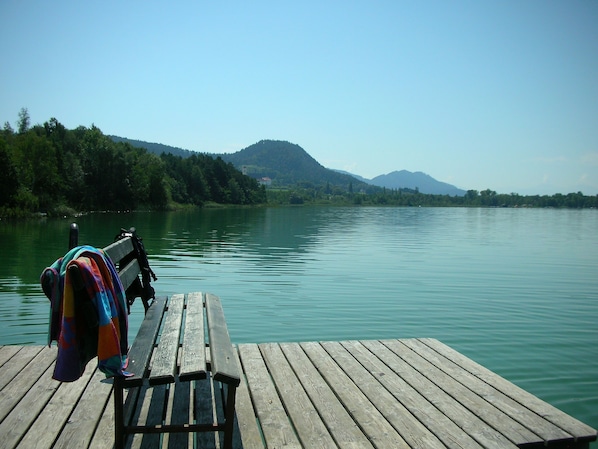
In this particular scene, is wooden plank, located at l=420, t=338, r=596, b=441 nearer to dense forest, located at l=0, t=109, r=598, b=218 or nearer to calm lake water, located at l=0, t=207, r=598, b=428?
calm lake water, located at l=0, t=207, r=598, b=428

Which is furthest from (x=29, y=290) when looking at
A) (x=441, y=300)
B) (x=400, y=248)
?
(x=400, y=248)

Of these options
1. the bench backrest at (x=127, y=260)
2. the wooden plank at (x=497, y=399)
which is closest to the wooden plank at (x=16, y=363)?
the bench backrest at (x=127, y=260)

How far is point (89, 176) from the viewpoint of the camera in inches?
3287

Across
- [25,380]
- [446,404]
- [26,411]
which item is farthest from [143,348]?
[446,404]

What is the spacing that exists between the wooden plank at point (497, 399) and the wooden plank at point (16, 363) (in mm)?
4359

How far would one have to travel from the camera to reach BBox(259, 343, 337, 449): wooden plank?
149 inches

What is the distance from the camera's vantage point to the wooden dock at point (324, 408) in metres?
3.79

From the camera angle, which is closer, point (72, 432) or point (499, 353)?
point (72, 432)

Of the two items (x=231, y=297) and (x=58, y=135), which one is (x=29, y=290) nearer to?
(x=231, y=297)

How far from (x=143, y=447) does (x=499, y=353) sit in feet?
21.5

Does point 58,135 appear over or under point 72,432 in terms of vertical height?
over

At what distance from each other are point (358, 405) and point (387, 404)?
0.26 metres

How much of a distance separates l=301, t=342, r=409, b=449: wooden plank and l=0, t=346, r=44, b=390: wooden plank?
3037 millimetres

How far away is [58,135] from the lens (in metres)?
89.0
